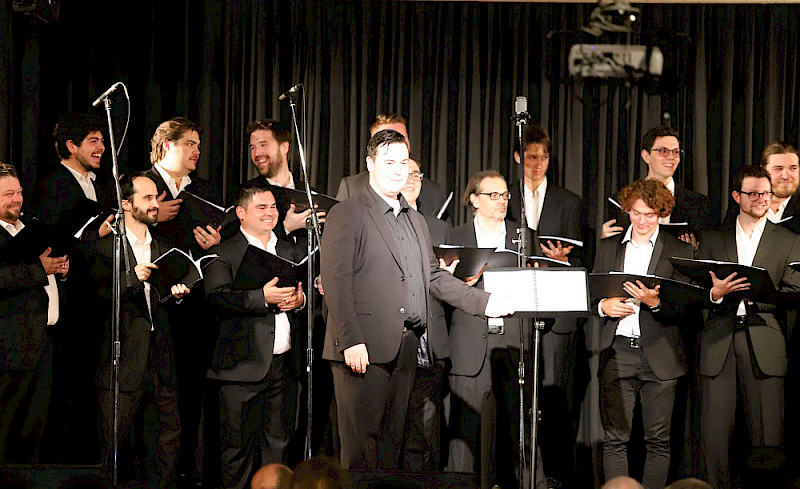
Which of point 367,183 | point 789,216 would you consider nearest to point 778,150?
point 789,216

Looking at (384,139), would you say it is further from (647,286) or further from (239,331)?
(647,286)

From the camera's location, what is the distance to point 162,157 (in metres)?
5.48

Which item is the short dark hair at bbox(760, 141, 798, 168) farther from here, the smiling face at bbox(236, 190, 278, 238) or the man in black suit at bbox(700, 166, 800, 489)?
the smiling face at bbox(236, 190, 278, 238)

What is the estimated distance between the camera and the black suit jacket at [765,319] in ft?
16.4

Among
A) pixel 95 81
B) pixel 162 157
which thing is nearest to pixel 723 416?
pixel 162 157

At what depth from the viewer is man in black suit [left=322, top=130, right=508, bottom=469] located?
13.4 feet

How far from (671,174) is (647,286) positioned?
1.06 meters

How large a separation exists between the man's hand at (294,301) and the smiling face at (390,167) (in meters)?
1.06

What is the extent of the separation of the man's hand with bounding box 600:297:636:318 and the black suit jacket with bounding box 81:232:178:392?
7.45 feet

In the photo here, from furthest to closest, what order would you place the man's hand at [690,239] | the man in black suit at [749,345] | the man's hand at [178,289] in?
the man's hand at [690,239] → the man in black suit at [749,345] → the man's hand at [178,289]

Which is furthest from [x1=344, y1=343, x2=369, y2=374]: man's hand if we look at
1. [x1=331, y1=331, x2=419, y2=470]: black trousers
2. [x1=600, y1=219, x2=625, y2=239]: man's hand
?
[x1=600, y1=219, x2=625, y2=239]: man's hand

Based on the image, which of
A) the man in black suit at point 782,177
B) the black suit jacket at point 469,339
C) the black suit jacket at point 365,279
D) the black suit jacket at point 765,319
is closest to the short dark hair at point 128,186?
the black suit jacket at point 365,279

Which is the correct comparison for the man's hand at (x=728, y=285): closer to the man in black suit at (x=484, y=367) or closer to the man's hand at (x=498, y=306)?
the man in black suit at (x=484, y=367)

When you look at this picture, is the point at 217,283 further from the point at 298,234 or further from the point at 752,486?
the point at 752,486
